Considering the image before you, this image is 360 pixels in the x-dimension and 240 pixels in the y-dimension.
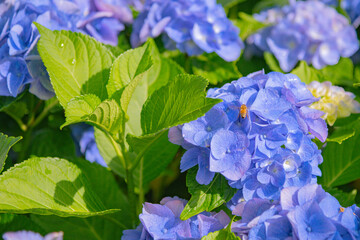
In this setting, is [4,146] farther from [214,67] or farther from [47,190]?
[214,67]

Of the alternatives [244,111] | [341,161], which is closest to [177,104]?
[244,111]

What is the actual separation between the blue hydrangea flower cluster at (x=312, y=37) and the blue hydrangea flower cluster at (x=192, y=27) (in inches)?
8.5

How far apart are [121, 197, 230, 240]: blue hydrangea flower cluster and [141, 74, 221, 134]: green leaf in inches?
6.5

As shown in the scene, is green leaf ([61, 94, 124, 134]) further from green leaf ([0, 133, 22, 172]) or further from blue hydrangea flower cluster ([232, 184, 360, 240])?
blue hydrangea flower cluster ([232, 184, 360, 240])

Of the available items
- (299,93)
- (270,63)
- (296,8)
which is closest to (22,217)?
(299,93)

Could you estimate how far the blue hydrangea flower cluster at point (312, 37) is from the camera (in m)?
1.49

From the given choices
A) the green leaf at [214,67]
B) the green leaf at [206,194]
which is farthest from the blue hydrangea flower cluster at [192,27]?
the green leaf at [206,194]

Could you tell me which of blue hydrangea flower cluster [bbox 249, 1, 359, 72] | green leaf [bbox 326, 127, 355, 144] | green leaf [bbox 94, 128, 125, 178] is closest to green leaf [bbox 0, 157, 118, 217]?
green leaf [bbox 94, 128, 125, 178]

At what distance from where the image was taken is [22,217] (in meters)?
1.02

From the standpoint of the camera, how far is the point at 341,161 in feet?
3.90

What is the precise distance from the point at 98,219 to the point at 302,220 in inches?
23.6

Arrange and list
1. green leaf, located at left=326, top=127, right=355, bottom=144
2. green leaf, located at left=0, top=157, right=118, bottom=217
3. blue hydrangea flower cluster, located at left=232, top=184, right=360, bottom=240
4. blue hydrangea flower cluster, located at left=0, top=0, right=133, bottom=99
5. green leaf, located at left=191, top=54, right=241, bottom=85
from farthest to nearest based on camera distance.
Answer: green leaf, located at left=191, top=54, right=241, bottom=85 → blue hydrangea flower cluster, located at left=0, top=0, right=133, bottom=99 → green leaf, located at left=326, top=127, right=355, bottom=144 → green leaf, located at left=0, top=157, right=118, bottom=217 → blue hydrangea flower cluster, located at left=232, top=184, right=360, bottom=240

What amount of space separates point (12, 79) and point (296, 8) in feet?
3.16

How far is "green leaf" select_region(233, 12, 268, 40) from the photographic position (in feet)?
5.10
